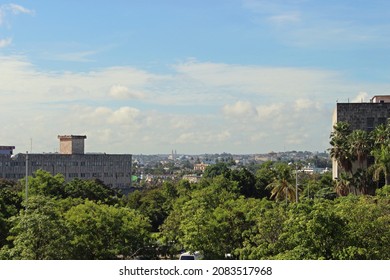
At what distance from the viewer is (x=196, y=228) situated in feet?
119

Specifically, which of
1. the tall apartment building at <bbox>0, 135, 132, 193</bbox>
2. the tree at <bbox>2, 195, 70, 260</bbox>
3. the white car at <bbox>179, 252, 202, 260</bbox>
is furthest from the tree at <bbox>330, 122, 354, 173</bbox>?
the tall apartment building at <bbox>0, 135, 132, 193</bbox>

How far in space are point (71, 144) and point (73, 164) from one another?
16.2 feet

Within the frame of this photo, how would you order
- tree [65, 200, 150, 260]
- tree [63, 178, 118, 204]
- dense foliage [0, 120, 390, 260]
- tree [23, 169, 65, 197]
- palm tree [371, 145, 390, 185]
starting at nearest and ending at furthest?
1. dense foliage [0, 120, 390, 260]
2. tree [65, 200, 150, 260]
3. palm tree [371, 145, 390, 185]
4. tree [23, 169, 65, 197]
5. tree [63, 178, 118, 204]

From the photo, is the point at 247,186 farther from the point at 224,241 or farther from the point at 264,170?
the point at 224,241

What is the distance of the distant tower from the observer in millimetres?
144750

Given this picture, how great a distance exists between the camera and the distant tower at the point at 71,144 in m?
145

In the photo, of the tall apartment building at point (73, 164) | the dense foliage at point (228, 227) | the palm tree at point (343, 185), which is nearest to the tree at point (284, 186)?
the palm tree at point (343, 185)

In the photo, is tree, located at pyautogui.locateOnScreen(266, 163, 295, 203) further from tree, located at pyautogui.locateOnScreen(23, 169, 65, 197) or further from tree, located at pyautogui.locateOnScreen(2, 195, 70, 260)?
tree, located at pyautogui.locateOnScreen(2, 195, 70, 260)

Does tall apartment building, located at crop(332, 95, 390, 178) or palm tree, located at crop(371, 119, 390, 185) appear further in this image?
tall apartment building, located at crop(332, 95, 390, 178)

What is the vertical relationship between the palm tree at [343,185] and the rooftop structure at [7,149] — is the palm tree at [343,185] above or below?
below

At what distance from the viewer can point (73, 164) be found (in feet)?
465

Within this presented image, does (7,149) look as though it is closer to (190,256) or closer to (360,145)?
(360,145)

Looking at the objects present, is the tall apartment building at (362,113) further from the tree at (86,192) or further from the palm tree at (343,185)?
the tree at (86,192)
